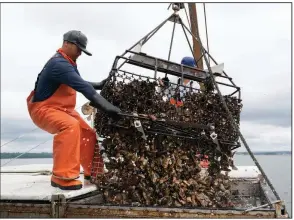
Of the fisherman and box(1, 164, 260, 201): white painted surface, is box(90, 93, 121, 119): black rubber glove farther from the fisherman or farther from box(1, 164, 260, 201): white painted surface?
box(1, 164, 260, 201): white painted surface

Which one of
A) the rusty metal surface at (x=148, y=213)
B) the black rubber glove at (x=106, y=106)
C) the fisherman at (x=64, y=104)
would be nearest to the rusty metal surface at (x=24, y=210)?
the rusty metal surface at (x=148, y=213)

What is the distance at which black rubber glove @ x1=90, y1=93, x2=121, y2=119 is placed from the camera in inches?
163

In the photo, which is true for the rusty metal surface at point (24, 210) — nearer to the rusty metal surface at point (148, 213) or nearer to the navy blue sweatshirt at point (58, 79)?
the rusty metal surface at point (148, 213)

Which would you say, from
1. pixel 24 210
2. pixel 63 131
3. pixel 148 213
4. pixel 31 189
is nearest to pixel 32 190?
pixel 31 189

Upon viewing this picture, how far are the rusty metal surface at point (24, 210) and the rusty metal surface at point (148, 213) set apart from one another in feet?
0.83

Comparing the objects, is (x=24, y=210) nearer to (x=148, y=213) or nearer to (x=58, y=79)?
(x=148, y=213)

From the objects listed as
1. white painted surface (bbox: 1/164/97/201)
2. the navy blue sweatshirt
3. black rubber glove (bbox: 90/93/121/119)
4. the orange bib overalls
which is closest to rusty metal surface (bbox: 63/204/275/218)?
white painted surface (bbox: 1/164/97/201)

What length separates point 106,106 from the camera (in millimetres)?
4145

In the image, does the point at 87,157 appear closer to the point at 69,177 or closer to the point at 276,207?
the point at 69,177

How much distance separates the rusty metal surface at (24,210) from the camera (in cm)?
392

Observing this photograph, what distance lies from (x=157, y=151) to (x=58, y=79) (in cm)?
153

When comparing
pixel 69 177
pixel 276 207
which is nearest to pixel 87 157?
pixel 69 177

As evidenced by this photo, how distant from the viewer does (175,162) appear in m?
4.42

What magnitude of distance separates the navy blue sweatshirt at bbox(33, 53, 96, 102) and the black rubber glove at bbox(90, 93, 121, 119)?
0.25 ft
